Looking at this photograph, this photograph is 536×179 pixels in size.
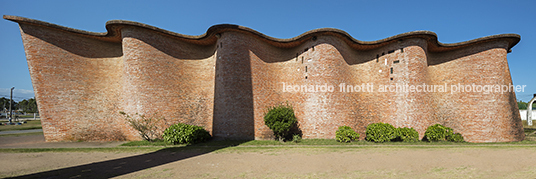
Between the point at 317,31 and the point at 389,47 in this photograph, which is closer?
the point at 317,31

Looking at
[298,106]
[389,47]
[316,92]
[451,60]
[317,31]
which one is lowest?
[298,106]

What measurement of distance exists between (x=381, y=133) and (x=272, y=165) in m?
9.43

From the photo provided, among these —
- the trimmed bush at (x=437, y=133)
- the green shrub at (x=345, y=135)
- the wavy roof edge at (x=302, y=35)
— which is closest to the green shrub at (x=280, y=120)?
the green shrub at (x=345, y=135)

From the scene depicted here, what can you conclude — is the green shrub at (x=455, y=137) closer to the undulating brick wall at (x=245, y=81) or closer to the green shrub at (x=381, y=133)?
the undulating brick wall at (x=245, y=81)

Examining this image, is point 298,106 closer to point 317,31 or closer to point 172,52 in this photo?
point 317,31

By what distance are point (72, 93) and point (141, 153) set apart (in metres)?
8.45

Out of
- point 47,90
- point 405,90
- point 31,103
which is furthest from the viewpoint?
point 31,103

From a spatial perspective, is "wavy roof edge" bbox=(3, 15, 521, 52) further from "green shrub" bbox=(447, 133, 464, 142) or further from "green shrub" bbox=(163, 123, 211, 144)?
"green shrub" bbox=(163, 123, 211, 144)

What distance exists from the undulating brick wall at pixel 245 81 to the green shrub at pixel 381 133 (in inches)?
50.9

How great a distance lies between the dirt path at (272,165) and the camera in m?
6.47

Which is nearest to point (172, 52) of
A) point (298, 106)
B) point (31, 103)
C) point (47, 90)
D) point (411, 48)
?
point (47, 90)

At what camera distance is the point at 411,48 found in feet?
48.0

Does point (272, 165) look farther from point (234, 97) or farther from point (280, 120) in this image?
point (234, 97)

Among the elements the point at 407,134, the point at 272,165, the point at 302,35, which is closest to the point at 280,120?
the point at 272,165
